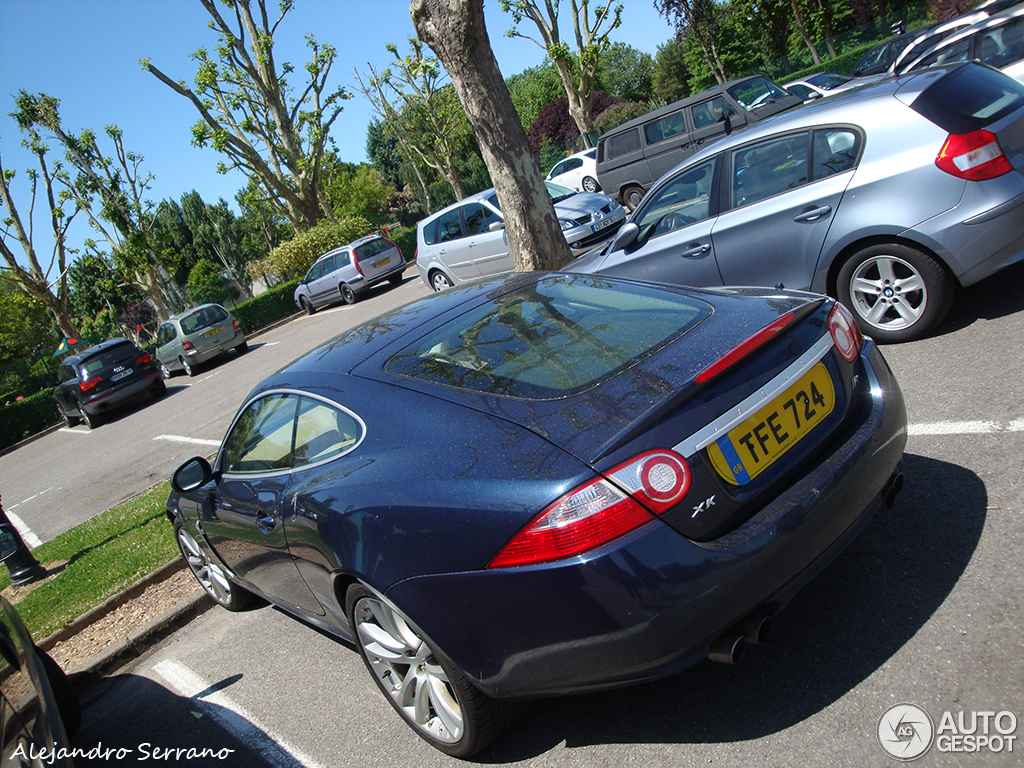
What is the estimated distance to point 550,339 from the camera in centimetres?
302

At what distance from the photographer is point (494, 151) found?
31.7 ft

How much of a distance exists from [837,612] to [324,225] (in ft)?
95.8

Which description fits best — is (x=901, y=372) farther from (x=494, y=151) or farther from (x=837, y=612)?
(x=494, y=151)

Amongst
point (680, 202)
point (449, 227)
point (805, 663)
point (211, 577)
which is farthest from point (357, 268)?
point (805, 663)

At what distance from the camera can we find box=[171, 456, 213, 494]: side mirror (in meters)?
3.92

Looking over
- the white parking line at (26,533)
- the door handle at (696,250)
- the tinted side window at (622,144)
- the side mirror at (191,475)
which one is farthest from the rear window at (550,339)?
the tinted side window at (622,144)

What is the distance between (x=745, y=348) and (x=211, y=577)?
3.82 metres

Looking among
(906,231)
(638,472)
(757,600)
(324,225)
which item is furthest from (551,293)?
(324,225)

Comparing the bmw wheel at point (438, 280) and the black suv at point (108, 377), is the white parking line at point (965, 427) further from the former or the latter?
the black suv at point (108, 377)

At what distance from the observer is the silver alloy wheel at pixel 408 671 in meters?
2.70

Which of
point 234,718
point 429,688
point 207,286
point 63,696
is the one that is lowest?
point 234,718

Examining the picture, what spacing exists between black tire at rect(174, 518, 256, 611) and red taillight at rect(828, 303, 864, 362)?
3.53 m

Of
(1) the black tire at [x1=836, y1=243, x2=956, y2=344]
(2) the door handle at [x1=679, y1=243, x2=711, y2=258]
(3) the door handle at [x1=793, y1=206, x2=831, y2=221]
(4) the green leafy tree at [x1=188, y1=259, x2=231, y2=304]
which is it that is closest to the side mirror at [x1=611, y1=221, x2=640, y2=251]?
(2) the door handle at [x1=679, y1=243, x2=711, y2=258]

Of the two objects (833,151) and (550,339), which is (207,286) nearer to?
(833,151)
